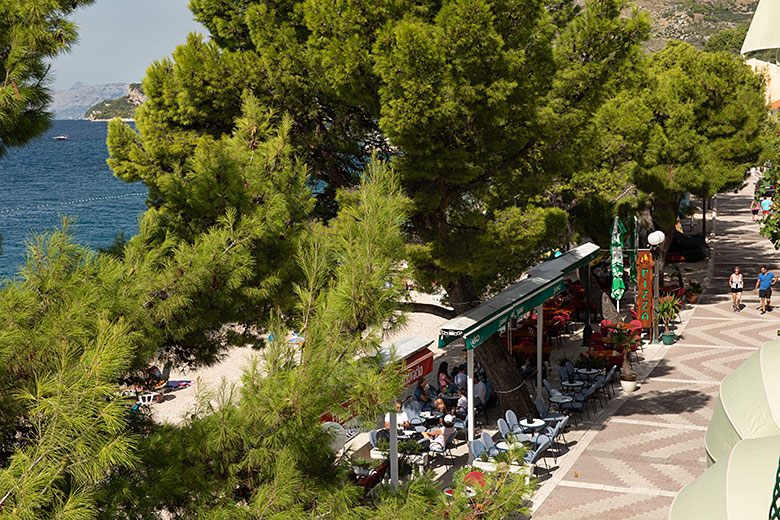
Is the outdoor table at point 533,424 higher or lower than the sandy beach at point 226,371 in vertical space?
higher

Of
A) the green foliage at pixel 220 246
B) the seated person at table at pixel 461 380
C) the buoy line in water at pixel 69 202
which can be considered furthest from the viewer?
the buoy line in water at pixel 69 202

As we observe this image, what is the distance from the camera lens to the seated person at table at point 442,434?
46.3 feet

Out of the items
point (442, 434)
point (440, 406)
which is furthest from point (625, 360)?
point (442, 434)

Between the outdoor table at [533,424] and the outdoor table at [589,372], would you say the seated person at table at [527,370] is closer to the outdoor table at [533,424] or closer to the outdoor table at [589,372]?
the outdoor table at [589,372]

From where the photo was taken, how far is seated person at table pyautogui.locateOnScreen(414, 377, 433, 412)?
16.4 metres

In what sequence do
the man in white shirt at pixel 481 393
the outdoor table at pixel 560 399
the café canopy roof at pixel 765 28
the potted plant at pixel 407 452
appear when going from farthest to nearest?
the man in white shirt at pixel 481 393
the outdoor table at pixel 560 399
the potted plant at pixel 407 452
the café canopy roof at pixel 765 28

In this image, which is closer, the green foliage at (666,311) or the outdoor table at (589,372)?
the outdoor table at (589,372)

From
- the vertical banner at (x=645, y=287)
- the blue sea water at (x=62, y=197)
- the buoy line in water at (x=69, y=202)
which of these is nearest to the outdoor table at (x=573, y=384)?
the vertical banner at (x=645, y=287)

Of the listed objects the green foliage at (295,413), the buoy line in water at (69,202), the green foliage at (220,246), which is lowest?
the buoy line in water at (69,202)

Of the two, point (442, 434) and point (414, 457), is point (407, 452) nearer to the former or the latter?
point (414, 457)

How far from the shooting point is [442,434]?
1434 cm

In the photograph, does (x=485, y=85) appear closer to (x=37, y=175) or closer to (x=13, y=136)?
(x=13, y=136)

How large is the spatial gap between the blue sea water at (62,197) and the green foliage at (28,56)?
123 ft

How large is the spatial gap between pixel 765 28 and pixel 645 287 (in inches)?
688
